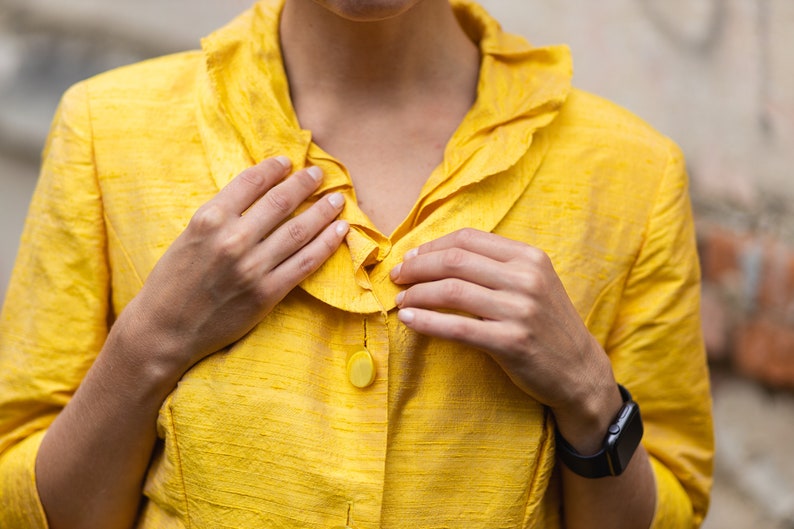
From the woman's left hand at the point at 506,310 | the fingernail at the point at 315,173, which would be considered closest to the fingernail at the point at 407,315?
the woman's left hand at the point at 506,310

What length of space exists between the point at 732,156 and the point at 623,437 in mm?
1031

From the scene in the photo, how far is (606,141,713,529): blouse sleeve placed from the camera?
4.53ft

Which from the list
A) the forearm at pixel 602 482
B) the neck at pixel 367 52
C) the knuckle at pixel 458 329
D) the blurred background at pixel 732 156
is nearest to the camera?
the knuckle at pixel 458 329

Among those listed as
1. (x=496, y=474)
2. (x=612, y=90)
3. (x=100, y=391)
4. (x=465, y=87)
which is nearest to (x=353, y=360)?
(x=496, y=474)

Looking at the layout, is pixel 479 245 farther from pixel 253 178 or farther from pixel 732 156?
pixel 732 156

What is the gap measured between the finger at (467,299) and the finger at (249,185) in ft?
0.77

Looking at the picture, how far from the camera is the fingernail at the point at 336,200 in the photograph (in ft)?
4.11

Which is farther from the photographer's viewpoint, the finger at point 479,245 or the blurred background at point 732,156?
the blurred background at point 732,156

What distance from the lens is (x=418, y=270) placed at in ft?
3.94

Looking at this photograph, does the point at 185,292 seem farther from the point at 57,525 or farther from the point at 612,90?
the point at 612,90

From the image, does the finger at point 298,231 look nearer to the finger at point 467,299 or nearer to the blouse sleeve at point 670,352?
the finger at point 467,299

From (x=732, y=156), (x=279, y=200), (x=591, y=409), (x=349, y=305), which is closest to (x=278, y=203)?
(x=279, y=200)

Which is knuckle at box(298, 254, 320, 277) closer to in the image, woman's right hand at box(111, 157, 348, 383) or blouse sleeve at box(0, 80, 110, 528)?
woman's right hand at box(111, 157, 348, 383)

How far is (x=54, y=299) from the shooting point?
135 centimetres
